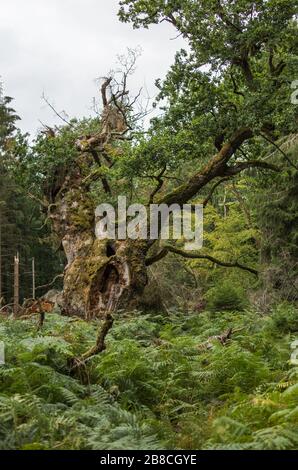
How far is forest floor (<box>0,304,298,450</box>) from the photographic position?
14.5ft

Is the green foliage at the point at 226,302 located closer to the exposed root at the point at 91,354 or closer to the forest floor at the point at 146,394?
the forest floor at the point at 146,394

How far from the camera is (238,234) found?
94.2 feet

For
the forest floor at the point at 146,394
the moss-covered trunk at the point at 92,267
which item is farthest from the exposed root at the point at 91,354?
the moss-covered trunk at the point at 92,267

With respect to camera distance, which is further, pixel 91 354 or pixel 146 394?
pixel 91 354

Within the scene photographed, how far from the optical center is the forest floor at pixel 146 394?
4434 mm

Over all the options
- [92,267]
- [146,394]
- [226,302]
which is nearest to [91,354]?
[146,394]

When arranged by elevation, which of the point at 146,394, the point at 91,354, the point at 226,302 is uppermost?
the point at 91,354

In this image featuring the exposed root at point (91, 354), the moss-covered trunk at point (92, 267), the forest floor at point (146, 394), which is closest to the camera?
the forest floor at point (146, 394)

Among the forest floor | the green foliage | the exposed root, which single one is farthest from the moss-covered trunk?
the exposed root

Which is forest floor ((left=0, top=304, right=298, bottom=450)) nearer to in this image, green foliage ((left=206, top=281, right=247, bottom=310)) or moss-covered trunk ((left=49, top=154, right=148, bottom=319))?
moss-covered trunk ((left=49, top=154, right=148, bottom=319))

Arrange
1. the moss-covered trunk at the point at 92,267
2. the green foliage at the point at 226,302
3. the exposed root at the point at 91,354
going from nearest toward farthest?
the exposed root at the point at 91,354
the moss-covered trunk at the point at 92,267
the green foliage at the point at 226,302

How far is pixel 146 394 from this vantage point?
689 cm

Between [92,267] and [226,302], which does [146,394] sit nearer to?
[92,267]

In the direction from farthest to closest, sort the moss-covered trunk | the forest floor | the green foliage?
the green foliage, the moss-covered trunk, the forest floor
